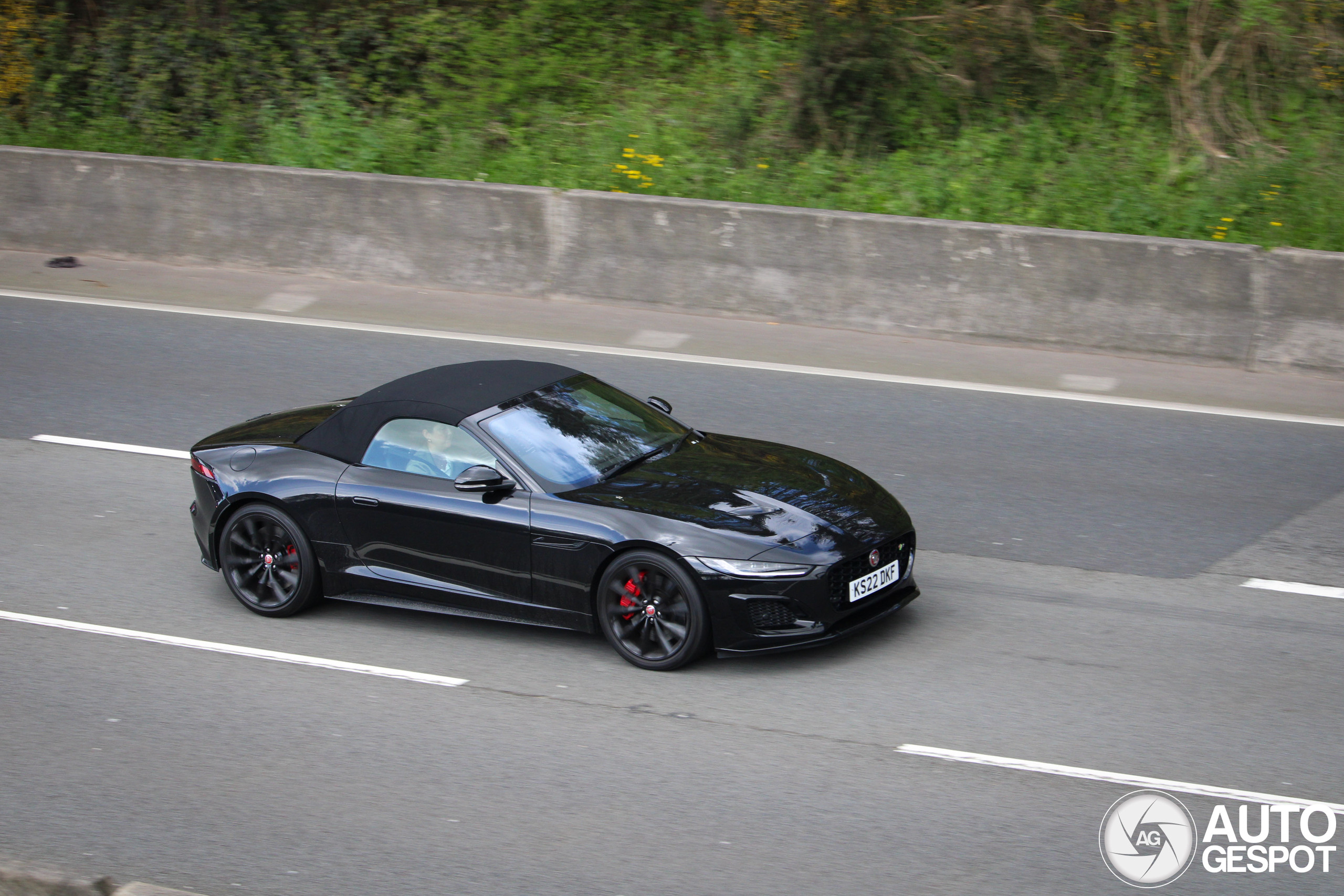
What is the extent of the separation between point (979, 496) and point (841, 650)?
2566 millimetres

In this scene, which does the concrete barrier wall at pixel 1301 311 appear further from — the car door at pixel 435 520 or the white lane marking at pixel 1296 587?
the car door at pixel 435 520

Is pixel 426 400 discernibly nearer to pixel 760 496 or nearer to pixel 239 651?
pixel 239 651

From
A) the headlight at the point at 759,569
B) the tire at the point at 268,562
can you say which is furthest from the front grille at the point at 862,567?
the tire at the point at 268,562

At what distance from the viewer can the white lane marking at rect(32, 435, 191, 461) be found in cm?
1056

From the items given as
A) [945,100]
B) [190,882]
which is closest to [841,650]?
[190,882]

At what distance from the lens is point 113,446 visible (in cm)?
1072

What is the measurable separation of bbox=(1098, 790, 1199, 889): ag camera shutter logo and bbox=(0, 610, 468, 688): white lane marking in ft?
10.4

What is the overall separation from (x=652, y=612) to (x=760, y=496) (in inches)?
32.3

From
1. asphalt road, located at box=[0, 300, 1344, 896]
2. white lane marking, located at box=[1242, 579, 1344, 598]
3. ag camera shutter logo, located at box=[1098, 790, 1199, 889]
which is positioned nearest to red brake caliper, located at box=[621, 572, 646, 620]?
asphalt road, located at box=[0, 300, 1344, 896]

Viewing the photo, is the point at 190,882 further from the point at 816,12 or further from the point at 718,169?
Answer: the point at 816,12

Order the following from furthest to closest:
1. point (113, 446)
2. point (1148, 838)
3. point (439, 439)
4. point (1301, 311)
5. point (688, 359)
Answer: point (688, 359) < point (1301, 311) < point (113, 446) < point (439, 439) < point (1148, 838)

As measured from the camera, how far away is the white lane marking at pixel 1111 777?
→ 18.8ft

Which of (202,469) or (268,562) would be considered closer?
(268,562)

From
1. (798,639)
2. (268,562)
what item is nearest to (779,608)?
(798,639)
